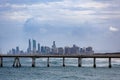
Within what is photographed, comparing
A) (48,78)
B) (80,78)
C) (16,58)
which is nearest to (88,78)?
(80,78)

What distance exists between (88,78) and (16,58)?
2123 inches

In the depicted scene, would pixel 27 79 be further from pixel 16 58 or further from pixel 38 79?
pixel 16 58

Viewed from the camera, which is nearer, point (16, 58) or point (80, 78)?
point (80, 78)

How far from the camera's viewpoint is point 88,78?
4102 inches

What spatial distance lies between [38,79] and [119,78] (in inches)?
656

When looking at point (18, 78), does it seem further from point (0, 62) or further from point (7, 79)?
point (0, 62)

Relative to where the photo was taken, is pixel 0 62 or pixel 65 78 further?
pixel 0 62

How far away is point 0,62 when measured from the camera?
519 feet

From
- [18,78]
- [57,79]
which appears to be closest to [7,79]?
[18,78]

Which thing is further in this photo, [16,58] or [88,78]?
[16,58]

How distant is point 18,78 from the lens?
342 feet

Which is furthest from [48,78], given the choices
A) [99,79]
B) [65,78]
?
[99,79]

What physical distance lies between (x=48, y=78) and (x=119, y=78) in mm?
14387

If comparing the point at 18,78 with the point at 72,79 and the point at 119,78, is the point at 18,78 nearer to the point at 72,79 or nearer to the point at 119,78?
the point at 72,79
